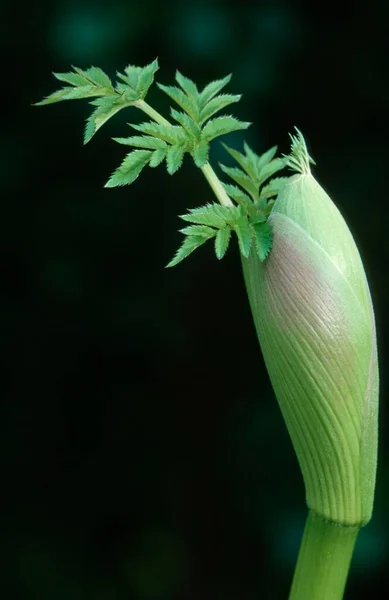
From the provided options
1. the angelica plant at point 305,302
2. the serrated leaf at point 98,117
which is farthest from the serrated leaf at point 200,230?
the serrated leaf at point 98,117

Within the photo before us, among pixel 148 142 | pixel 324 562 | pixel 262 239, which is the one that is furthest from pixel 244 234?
pixel 324 562

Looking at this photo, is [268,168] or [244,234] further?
[268,168]

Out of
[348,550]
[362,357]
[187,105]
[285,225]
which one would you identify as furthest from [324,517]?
[187,105]

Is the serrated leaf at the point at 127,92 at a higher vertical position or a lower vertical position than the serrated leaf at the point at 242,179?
higher

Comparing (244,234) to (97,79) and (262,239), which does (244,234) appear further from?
(97,79)

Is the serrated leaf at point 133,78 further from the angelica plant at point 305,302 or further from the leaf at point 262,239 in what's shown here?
the leaf at point 262,239

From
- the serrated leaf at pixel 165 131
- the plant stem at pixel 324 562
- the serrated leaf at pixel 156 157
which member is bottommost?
the plant stem at pixel 324 562

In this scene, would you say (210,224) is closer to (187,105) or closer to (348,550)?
(187,105)
